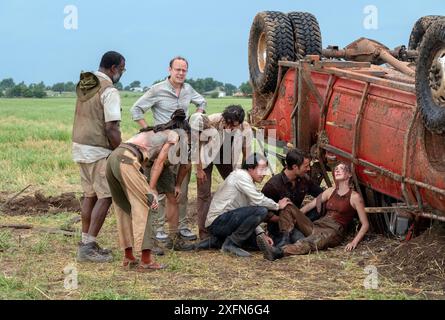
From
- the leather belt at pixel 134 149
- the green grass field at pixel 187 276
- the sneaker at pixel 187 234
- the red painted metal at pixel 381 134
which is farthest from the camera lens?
the sneaker at pixel 187 234

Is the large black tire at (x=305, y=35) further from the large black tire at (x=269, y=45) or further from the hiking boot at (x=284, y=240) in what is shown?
the hiking boot at (x=284, y=240)

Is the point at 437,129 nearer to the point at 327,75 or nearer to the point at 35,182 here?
the point at 327,75

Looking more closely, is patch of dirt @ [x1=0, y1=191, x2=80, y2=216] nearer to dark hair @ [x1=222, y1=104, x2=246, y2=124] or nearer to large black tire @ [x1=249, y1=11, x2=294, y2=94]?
large black tire @ [x1=249, y1=11, x2=294, y2=94]

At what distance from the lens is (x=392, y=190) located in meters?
8.18

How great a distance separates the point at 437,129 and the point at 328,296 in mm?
1559

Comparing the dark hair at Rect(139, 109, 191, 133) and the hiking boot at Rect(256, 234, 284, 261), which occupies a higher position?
the dark hair at Rect(139, 109, 191, 133)

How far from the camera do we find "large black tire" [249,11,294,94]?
1071 centimetres

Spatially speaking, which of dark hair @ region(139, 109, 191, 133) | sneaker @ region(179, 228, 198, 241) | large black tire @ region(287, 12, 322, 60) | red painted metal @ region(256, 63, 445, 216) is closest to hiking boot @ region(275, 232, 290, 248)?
red painted metal @ region(256, 63, 445, 216)

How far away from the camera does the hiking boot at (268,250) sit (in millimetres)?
8195

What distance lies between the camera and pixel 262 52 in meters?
11.5

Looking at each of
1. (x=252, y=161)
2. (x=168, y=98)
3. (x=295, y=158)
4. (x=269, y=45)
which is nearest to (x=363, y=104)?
(x=295, y=158)

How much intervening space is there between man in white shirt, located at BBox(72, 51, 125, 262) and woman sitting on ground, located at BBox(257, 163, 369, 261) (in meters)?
1.59

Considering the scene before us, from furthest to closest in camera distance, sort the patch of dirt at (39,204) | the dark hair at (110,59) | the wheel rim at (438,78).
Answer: the patch of dirt at (39,204) < the dark hair at (110,59) < the wheel rim at (438,78)

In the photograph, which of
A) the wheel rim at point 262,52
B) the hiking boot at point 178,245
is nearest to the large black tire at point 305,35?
the wheel rim at point 262,52
